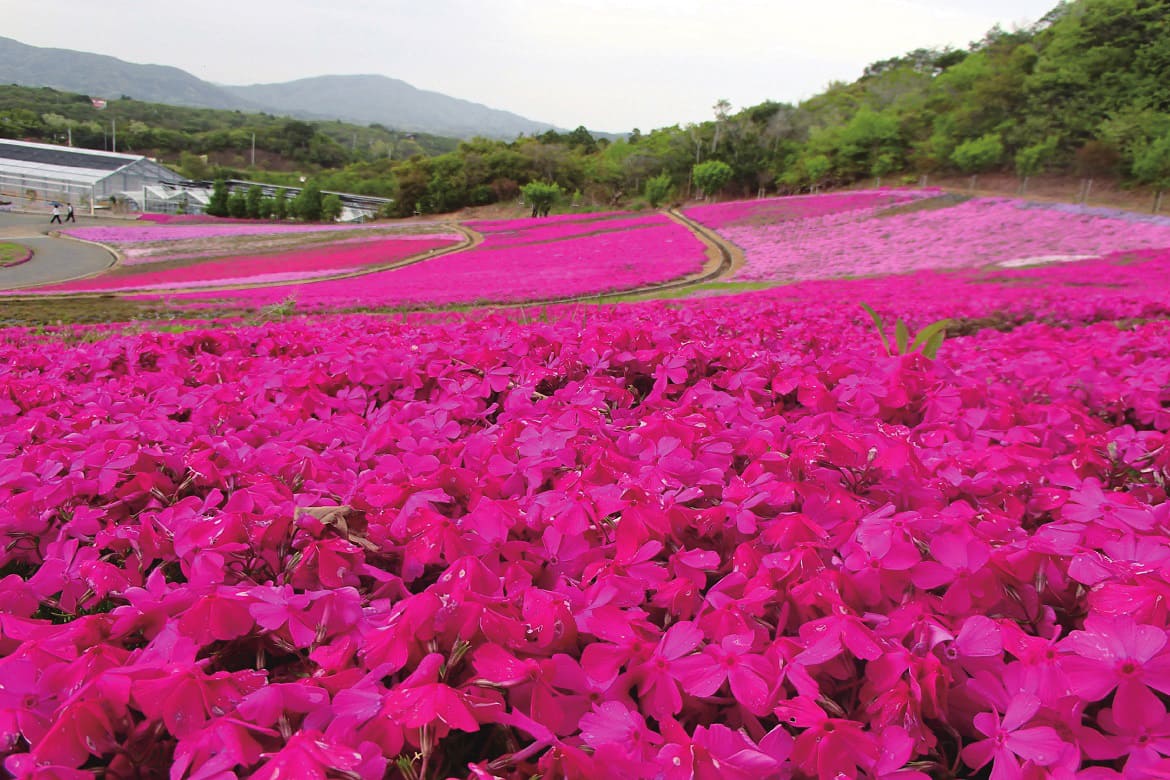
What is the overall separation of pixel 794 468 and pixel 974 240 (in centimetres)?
2385

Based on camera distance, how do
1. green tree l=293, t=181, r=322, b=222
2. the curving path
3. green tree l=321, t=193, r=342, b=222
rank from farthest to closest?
green tree l=321, t=193, r=342, b=222 < green tree l=293, t=181, r=322, b=222 < the curving path

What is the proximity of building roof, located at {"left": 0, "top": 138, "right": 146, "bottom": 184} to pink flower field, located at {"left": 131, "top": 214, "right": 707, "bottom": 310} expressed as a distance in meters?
43.9

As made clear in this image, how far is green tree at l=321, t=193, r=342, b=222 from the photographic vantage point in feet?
178

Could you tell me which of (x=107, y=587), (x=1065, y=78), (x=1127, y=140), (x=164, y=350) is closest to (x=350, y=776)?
(x=107, y=587)

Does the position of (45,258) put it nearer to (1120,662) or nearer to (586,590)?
(586,590)

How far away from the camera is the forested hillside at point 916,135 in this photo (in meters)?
34.0

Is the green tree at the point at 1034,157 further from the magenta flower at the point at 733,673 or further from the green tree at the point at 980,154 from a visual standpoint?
the magenta flower at the point at 733,673

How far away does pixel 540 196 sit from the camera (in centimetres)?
4872

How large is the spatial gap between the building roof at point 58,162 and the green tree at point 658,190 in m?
43.2

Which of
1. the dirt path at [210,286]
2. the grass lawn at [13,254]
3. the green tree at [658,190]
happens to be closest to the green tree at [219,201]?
the dirt path at [210,286]

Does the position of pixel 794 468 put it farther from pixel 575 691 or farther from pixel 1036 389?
pixel 1036 389

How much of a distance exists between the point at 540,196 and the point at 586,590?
4988cm

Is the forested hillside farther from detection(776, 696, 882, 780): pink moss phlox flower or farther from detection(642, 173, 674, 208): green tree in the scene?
detection(776, 696, 882, 780): pink moss phlox flower

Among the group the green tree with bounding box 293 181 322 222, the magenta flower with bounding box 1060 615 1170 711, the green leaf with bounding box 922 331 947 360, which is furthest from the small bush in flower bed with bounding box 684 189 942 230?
the green tree with bounding box 293 181 322 222
